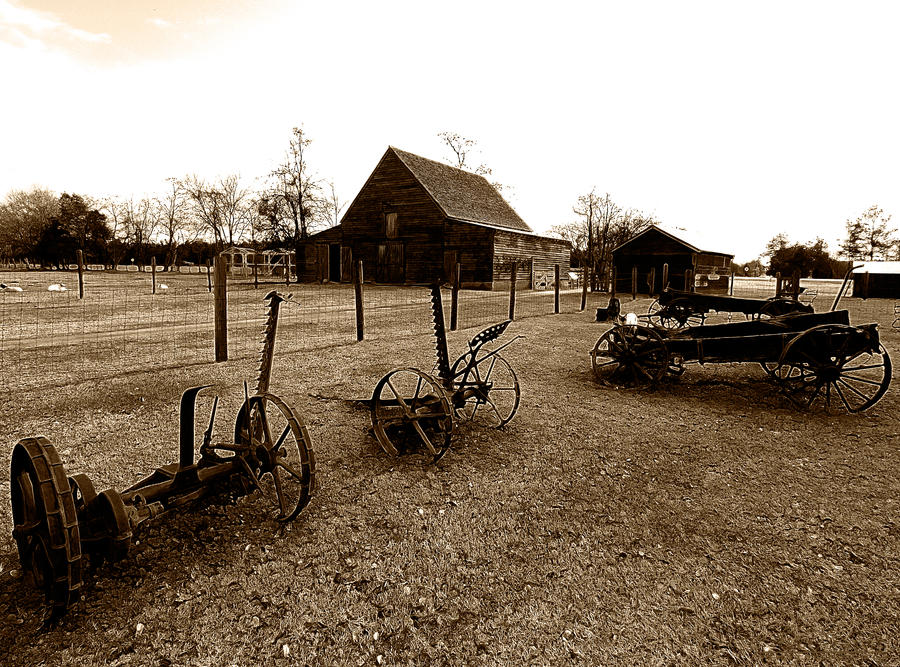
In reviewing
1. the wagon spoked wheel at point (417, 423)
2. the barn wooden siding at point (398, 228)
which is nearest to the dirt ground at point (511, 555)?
the wagon spoked wheel at point (417, 423)

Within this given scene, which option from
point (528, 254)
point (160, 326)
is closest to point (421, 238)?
point (528, 254)

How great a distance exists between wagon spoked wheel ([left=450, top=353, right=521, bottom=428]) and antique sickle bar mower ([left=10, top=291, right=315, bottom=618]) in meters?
1.92

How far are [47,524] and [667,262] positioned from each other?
2905 cm

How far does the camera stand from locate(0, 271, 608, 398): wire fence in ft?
24.4

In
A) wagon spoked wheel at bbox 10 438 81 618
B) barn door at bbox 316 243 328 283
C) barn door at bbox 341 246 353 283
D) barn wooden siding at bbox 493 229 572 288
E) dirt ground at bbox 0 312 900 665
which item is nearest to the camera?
wagon spoked wheel at bbox 10 438 81 618

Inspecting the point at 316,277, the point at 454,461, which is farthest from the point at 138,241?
the point at 454,461

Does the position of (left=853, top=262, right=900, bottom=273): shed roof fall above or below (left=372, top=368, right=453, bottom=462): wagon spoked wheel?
above

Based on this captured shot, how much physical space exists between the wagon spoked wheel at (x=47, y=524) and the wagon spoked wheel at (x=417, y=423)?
225 cm

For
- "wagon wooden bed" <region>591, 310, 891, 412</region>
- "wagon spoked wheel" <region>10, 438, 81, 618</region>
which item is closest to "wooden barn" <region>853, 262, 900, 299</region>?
"wagon wooden bed" <region>591, 310, 891, 412</region>

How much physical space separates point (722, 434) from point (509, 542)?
3183 millimetres

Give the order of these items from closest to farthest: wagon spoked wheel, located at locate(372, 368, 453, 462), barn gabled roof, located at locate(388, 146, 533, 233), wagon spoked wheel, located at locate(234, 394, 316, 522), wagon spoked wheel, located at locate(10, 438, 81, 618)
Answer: wagon spoked wheel, located at locate(10, 438, 81, 618)
wagon spoked wheel, located at locate(234, 394, 316, 522)
wagon spoked wheel, located at locate(372, 368, 453, 462)
barn gabled roof, located at locate(388, 146, 533, 233)

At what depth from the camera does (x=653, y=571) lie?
2840 millimetres

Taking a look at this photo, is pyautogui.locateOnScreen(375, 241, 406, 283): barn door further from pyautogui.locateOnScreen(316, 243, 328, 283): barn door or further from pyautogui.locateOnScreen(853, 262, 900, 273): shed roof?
pyautogui.locateOnScreen(853, 262, 900, 273): shed roof

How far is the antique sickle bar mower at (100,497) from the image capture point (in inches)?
85.2
